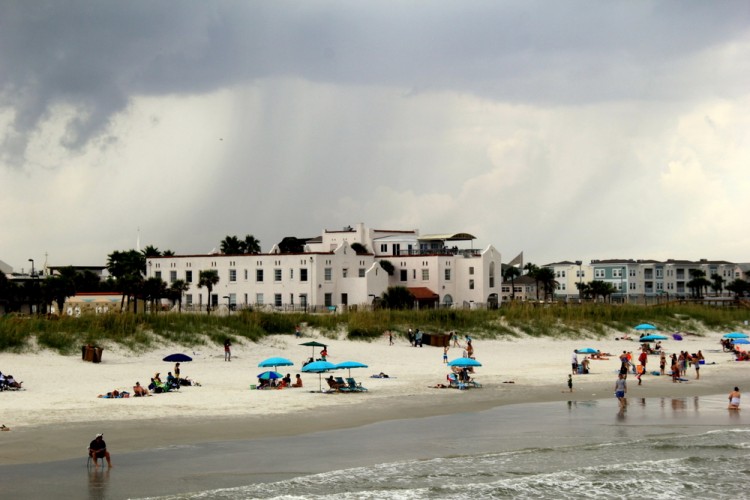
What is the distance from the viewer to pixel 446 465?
25.5 meters

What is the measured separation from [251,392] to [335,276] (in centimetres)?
5001

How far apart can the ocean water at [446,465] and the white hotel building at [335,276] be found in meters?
55.3

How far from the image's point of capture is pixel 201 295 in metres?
92.6

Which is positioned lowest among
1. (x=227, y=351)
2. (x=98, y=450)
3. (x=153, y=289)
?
(x=98, y=450)

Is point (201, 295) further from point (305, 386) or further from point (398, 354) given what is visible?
point (305, 386)

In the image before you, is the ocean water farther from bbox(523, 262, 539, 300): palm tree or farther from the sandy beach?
bbox(523, 262, 539, 300): palm tree

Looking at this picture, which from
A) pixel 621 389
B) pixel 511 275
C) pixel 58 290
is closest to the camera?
pixel 621 389

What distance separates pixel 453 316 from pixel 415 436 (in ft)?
133

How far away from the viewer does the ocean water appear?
73.8 ft

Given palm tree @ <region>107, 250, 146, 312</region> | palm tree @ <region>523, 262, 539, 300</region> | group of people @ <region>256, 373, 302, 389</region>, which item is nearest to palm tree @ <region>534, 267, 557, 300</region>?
palm tree @ <region>523, 262, 539, 300</region>

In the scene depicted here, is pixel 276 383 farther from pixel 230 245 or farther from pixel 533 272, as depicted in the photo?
pixel 533 272

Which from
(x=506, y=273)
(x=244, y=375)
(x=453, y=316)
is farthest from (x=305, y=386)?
(x=506, y=273)

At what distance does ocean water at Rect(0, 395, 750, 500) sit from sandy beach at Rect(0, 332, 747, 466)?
2.13 m

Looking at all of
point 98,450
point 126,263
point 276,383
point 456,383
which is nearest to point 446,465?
point 98,450
